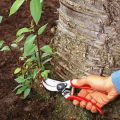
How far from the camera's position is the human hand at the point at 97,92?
58.1 inches

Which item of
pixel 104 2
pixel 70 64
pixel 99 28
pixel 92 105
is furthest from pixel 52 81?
pixel 104 2

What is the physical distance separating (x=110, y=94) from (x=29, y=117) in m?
0.42

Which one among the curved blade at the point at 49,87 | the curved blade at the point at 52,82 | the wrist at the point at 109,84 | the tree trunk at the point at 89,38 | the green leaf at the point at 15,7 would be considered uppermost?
the green leaf at the point at 15,7

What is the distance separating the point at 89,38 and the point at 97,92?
0.82 feet

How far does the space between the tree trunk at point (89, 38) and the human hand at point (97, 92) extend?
0.05 m

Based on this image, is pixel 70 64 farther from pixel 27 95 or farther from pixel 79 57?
pixel 27 95

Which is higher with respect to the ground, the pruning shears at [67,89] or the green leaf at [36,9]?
the green leaf at [36,9]

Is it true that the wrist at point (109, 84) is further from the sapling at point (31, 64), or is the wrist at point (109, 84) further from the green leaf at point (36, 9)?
the green leaf at point (36, 9)

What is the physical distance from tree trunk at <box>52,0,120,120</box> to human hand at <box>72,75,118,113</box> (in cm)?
5

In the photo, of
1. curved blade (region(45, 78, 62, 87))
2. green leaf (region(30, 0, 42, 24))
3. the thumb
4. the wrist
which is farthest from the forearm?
green leaf (region(30, 0, 42, 24))

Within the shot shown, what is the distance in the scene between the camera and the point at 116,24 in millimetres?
1396

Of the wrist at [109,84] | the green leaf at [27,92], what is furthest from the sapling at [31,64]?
the wrist at [109,84]

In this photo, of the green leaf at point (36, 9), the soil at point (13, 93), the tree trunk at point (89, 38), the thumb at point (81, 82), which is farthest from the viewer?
the soil at point (13, 93)

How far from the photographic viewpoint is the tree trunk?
139cm
